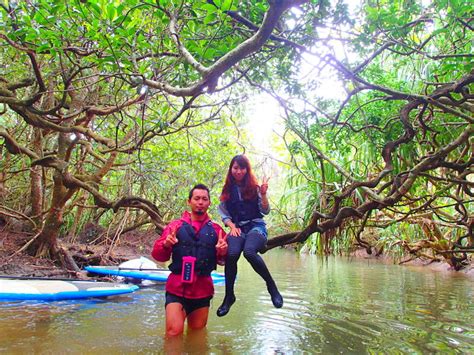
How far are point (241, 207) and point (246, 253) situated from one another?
46 cm

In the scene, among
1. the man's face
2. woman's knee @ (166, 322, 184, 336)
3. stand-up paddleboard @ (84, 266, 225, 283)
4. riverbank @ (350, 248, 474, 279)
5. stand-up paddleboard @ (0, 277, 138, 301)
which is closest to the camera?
woman's knee @ (166, 322, 184, 336)

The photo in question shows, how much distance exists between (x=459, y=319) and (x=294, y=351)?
2353 mm

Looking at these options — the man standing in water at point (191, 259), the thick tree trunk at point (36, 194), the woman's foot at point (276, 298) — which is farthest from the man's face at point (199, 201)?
the thick tree trunk at point (36, 194)

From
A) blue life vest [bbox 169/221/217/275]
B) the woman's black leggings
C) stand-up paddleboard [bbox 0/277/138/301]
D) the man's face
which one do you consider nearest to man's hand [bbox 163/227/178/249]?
blue life vest [bbox 169/221/217/275]

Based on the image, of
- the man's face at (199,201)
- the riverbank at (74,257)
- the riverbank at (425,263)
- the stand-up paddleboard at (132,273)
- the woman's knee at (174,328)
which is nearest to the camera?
the woman's knee at (174,328)

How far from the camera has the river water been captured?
11.7 ft

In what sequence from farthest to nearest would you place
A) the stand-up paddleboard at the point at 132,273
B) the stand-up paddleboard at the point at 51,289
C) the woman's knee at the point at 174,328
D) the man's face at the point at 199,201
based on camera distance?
the stand-up paddleboard at the point at 132,273
the stand-up paddleboard at the point at 51,289
the man's face at the point at 199,201
the woman's knee at the point at 174,328

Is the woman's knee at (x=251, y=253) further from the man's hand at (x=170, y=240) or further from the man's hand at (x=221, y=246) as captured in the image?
the man's hand at (x=170, y=240)

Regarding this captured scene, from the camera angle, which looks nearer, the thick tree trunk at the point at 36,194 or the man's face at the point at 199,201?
the man's face at the point at 199,201

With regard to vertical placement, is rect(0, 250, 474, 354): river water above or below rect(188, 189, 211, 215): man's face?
below

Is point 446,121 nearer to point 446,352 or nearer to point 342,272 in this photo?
point 446,352

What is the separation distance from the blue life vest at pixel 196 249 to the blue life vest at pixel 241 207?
30cm

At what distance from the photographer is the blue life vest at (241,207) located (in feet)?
12.1

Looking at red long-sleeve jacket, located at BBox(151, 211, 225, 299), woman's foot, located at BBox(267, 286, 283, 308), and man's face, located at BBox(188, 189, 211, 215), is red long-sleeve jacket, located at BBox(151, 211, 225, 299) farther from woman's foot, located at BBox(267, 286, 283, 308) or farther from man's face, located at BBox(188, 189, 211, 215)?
woman's foot, located at BBox(267, 286, 283, 308)
